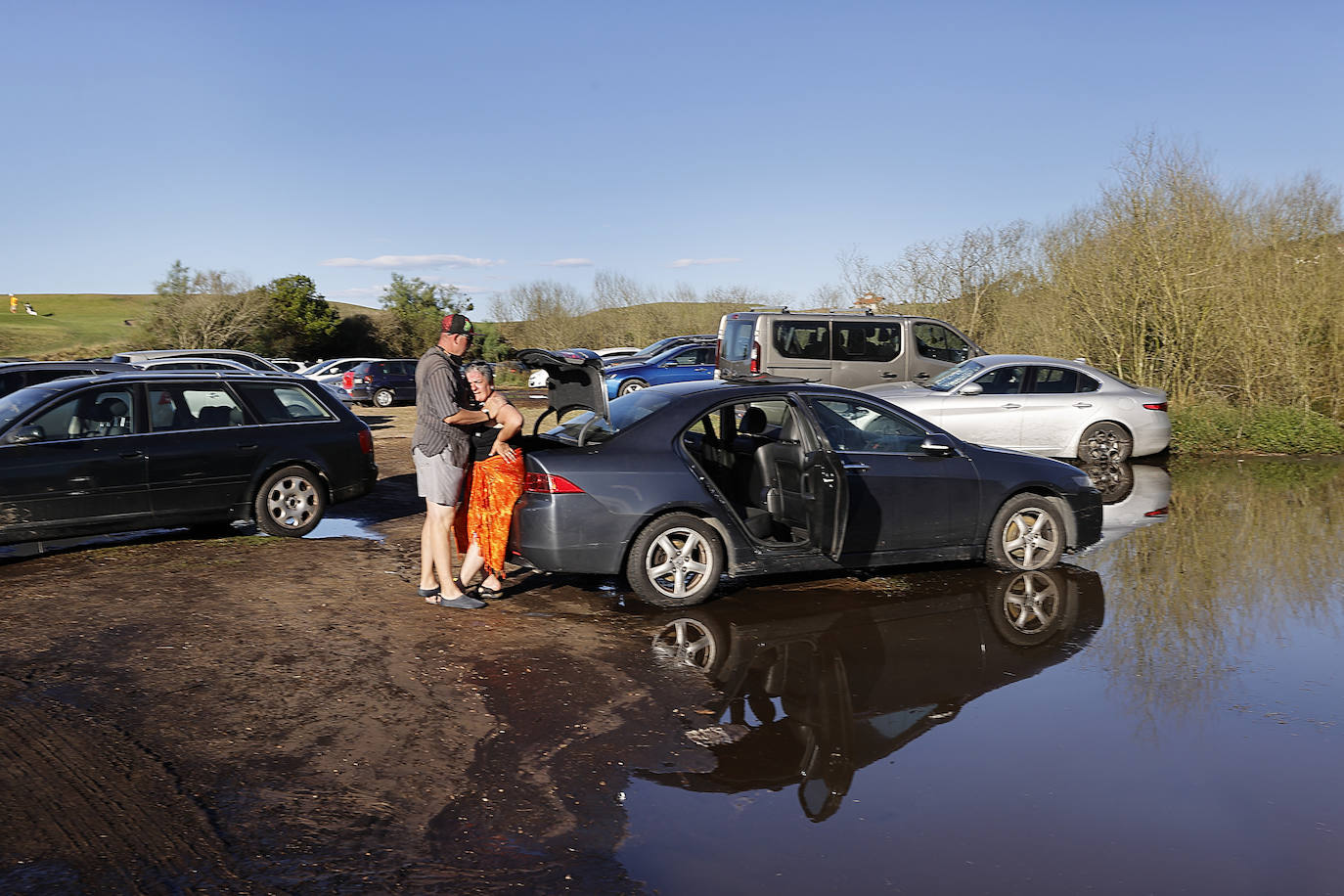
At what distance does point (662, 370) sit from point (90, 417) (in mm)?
16133

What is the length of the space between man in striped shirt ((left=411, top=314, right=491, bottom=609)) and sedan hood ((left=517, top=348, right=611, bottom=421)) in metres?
0.59

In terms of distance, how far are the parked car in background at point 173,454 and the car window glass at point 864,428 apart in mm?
4897

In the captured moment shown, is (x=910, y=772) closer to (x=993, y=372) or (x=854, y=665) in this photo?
(x=854, y=665)

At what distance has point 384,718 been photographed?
16.7 feet

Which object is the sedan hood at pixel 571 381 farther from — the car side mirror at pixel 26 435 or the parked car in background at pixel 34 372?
the parked car in background at pixel 34 372

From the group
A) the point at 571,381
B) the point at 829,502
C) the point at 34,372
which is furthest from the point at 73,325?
the point at 829,502

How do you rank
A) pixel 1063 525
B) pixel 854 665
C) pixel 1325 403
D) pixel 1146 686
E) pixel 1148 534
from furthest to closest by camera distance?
pixel 1325 403 < pixel 1148 534 < pixel 1063 525 < pixel 854 665 < pixel 1146 686

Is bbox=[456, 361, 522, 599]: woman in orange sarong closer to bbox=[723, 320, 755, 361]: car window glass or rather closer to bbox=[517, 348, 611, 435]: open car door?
bbox=[517, 348, 611, 435]: open car door

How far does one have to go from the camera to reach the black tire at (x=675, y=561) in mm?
7141

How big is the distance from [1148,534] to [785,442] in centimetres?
427

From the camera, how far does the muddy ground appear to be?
3695 mm

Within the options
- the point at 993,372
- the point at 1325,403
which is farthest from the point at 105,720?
the point at 1325,403

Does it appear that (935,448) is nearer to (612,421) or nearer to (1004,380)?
(612,421)

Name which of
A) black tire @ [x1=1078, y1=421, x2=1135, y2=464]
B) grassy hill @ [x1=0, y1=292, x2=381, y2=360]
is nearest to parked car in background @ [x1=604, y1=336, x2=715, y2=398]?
black tire @ [x1=1078, y1=421, x2=1135, y2=464]
